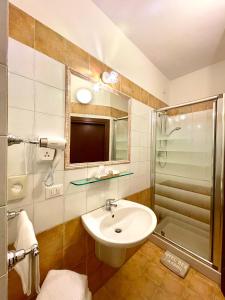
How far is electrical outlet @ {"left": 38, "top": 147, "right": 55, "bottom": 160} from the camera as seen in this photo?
91 centimetres

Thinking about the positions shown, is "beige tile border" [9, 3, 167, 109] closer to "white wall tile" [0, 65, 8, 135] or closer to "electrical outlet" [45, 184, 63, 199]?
"white wall tile" [0, 65, 8, 135]

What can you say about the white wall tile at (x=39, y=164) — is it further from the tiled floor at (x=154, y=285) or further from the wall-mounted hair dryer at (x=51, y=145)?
the tiled floor at (x=154, y=285)

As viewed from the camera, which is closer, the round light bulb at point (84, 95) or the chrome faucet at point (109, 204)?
the round light bulb at point (84, 95)

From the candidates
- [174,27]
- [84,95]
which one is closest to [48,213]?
[84,95]

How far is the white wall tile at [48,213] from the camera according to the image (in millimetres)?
913

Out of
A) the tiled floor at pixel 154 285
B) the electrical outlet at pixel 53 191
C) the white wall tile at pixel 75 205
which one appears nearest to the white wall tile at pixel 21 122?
the electrical outlet at pixel 53 191

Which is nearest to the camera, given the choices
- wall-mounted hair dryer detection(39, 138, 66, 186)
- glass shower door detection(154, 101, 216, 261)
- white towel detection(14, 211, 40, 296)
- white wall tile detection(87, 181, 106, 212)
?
white towel detection(14, 211, 40, 296)

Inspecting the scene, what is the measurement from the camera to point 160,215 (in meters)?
2.06

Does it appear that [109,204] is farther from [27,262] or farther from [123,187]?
[27,262]

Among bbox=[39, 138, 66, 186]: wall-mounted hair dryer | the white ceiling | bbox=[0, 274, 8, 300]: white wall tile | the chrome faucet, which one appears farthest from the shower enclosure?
bbox=[0, 274, 8, 300]: white wall tile

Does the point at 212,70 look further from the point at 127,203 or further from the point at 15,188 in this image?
the point at 15,188

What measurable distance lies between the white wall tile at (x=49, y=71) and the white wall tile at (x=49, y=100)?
0.04 m

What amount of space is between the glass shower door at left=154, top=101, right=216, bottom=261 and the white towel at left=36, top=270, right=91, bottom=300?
1.36 metres

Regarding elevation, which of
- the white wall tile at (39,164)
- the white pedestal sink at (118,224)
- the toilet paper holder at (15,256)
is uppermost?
the white wall tile at (39,164)
